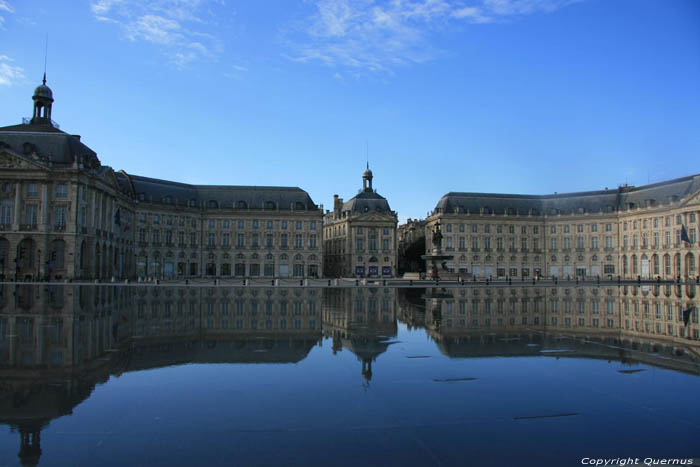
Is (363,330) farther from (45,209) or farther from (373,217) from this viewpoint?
(373,217)

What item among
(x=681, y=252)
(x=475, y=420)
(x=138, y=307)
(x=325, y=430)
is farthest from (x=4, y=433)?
(x=681, y=252)

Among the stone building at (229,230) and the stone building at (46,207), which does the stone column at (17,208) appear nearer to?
the stone building at (46,207)

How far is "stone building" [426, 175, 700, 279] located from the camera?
99.6 metres

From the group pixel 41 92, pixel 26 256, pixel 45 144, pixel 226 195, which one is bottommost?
pixel 26 256

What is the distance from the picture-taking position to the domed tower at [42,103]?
71.6 meters

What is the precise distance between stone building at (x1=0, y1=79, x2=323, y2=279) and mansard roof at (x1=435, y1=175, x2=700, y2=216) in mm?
31025

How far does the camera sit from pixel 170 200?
310ft

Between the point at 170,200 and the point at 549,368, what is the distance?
91170 millimetres

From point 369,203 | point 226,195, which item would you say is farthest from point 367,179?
point 226,195

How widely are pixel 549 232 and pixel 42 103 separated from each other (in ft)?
310

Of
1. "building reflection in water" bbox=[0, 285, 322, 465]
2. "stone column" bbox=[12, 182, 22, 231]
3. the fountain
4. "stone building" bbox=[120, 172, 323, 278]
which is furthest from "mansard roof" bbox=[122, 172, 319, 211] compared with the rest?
"building reflection in water" bbox=[0, 285, 322, 465]

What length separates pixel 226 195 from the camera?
100m

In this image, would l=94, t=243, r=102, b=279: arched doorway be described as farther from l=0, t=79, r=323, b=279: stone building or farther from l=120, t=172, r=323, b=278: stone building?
l=120, t=172, r=323, b=278: stone building

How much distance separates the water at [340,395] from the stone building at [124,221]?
51018 mm
